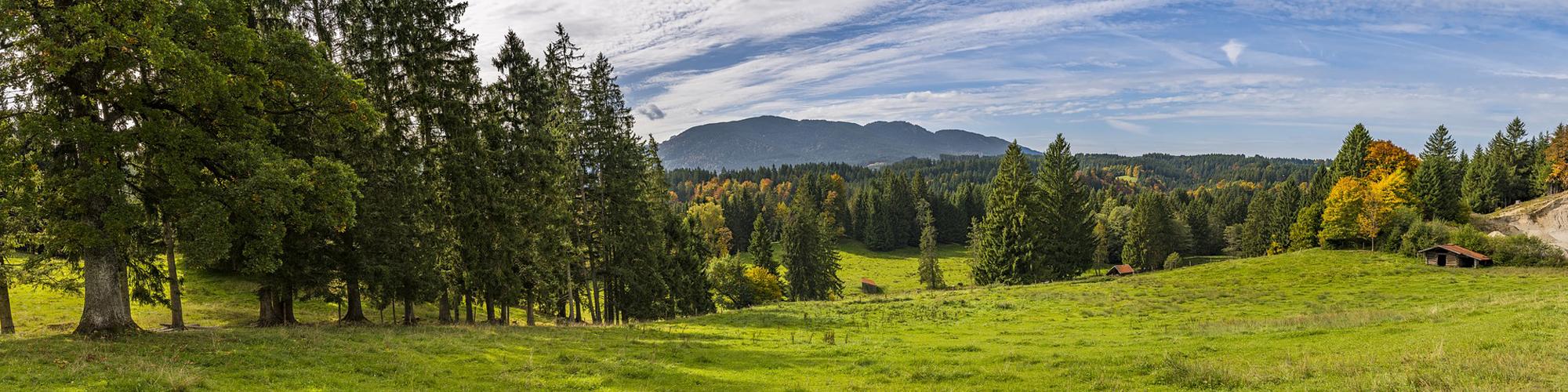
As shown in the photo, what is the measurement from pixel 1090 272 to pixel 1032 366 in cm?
9447

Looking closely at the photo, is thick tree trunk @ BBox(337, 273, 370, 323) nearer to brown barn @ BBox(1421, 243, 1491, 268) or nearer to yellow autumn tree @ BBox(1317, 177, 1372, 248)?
brown barn @ BBox(1421, 243, 1491, 268)

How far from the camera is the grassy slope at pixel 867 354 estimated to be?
1255cm

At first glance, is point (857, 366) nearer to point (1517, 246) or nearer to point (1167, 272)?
point (1167, 272)

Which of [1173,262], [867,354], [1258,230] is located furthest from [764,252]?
[1258,230]

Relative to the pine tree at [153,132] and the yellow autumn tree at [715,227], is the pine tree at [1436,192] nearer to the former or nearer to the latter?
the yellow autumn tree at [715,227]

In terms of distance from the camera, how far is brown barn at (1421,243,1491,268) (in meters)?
52.7

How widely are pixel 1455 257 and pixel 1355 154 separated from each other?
27.7 m

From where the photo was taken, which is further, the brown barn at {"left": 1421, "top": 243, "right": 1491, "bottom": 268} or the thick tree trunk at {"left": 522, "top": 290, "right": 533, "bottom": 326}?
the brown barn at {"left": 1421, "top": 243, "right": 1491, "bottom": 268}

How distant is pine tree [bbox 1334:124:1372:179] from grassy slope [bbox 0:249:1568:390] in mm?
58796

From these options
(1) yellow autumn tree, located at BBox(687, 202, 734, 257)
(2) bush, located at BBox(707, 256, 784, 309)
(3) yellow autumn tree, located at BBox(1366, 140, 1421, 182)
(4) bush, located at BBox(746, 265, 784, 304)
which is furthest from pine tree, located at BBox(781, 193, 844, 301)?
(3) yellow autumn tree, located at BBox(1366, 140, 1421, 182)

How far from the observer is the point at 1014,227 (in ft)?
195

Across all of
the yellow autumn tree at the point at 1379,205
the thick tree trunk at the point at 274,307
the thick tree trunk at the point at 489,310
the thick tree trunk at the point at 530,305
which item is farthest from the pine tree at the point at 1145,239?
the thick tree trunk at the point at 274,307

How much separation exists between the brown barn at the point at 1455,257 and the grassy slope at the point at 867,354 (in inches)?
1298

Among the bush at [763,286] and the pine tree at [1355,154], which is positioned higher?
the pine tree at [1355,154]
